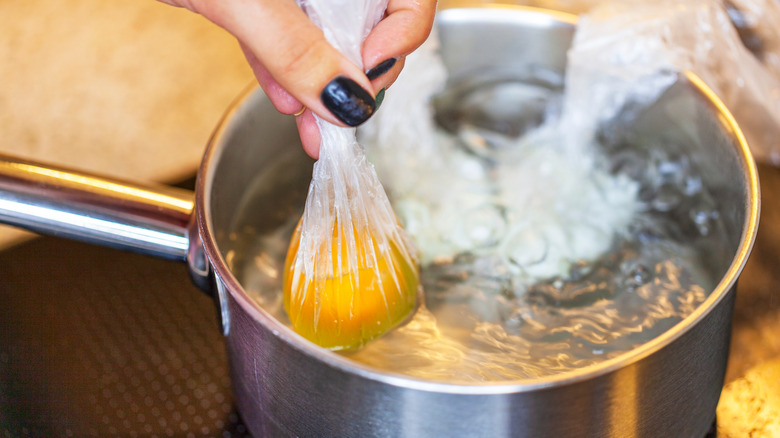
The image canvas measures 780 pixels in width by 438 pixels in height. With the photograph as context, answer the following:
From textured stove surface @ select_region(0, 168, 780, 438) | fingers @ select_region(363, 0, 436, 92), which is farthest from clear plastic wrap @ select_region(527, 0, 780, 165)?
fingers @ select_region(363, 0, 436, 92)

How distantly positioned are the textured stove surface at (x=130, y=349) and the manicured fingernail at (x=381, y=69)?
0.24m

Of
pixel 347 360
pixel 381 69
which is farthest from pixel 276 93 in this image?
pixel 347 360

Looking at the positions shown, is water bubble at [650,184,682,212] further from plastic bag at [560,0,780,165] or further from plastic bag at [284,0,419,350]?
plastic bag at [284,0,419,350]

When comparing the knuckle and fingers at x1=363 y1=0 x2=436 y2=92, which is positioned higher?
the knuckle

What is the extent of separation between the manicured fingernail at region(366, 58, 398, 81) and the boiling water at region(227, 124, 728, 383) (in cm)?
16

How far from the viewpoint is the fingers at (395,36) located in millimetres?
368

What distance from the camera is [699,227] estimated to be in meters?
0.53

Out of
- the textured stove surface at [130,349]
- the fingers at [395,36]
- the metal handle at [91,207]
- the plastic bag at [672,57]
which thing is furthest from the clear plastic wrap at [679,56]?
the metal handle at [91,207]

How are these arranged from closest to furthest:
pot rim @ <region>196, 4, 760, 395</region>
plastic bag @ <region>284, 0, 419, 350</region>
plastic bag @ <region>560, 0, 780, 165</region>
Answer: pot rim @ <region>196, 4, 760, 395</region> < plastic bag @ <region>284, 0, 419, 350</region> < plastic bag @ <region>560, 0, 780, 165</region>

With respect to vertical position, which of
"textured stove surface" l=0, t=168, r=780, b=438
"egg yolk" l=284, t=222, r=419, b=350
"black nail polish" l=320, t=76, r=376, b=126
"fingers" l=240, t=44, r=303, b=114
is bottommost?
"textured stove surface" l=0, t=168, r=780, b=438

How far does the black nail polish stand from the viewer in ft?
1.05

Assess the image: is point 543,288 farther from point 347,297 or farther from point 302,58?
point 302,58

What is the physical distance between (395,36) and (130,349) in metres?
0.29

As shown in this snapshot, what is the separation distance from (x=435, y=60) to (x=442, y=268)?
19 centimetres
